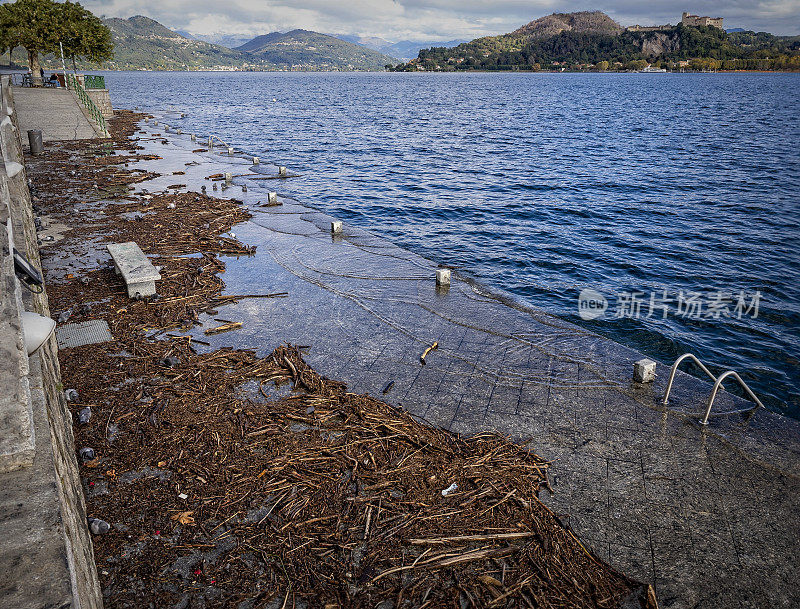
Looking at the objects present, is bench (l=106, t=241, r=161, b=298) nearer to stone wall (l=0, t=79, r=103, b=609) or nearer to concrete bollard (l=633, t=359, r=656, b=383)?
stone wall (l=0, t=79, r=103, b=609)

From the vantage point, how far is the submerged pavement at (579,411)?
4535 mm

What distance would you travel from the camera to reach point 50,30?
163 ft

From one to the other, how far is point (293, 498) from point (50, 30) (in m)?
62.6

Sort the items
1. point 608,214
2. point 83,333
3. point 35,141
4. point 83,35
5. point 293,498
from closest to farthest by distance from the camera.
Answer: point 293,498
point 83,333
point 608,214
point 35,141
point 83,35

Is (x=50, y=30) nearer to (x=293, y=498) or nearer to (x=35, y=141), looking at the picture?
(x=35, y=141)

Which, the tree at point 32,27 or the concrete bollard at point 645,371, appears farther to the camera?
the tree at point 32,27

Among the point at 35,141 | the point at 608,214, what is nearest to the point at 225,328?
the point at 608,214

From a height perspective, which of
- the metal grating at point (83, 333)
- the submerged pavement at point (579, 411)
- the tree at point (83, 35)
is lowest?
the submerged pavement at point (579, 411)

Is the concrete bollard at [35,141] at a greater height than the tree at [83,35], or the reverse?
the tree at [83,35]

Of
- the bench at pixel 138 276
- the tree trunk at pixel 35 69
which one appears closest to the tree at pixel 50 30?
the tree trunk at pixel 35 69

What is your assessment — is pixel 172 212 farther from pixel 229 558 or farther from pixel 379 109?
pixel 379 109

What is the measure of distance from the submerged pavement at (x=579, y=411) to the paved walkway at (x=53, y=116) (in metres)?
22.0

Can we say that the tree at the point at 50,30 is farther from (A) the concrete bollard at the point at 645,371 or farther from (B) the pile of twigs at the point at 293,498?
(A) the concrete bollard at the point at 645,371

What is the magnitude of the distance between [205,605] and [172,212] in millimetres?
12859
